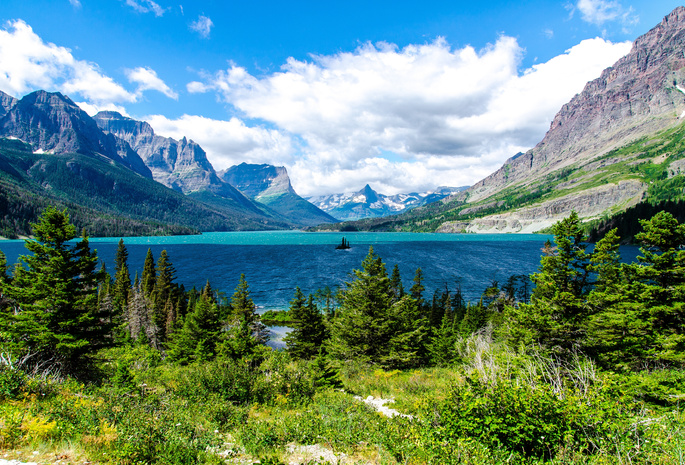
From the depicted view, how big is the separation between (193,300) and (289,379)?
58.7 metres

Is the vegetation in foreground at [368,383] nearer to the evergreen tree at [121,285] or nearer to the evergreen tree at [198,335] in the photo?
the evergreen tree at [198,335]

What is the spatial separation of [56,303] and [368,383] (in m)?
22.1

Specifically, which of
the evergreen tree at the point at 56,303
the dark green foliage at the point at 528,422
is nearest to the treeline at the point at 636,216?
the dark green foliage at the point at 528,422

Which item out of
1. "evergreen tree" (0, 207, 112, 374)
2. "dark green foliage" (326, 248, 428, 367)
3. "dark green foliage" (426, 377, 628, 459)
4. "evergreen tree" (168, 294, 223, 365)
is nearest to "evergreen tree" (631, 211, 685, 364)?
"dark green foliage" (426, 377, 628, 459)

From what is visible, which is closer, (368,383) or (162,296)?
(368,383)

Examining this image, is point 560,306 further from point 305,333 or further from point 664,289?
point 305,333

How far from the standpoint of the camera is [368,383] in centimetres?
2175

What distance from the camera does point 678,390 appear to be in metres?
12.9

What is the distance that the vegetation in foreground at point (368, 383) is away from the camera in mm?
7984

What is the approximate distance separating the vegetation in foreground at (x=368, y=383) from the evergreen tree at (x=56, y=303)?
0.09 m

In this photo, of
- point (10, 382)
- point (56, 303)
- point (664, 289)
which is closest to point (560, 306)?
point (664, 289)

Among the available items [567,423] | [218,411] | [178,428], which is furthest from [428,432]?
[218,411]

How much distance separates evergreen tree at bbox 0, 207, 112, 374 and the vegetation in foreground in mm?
93

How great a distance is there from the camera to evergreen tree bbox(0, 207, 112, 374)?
20.0m
